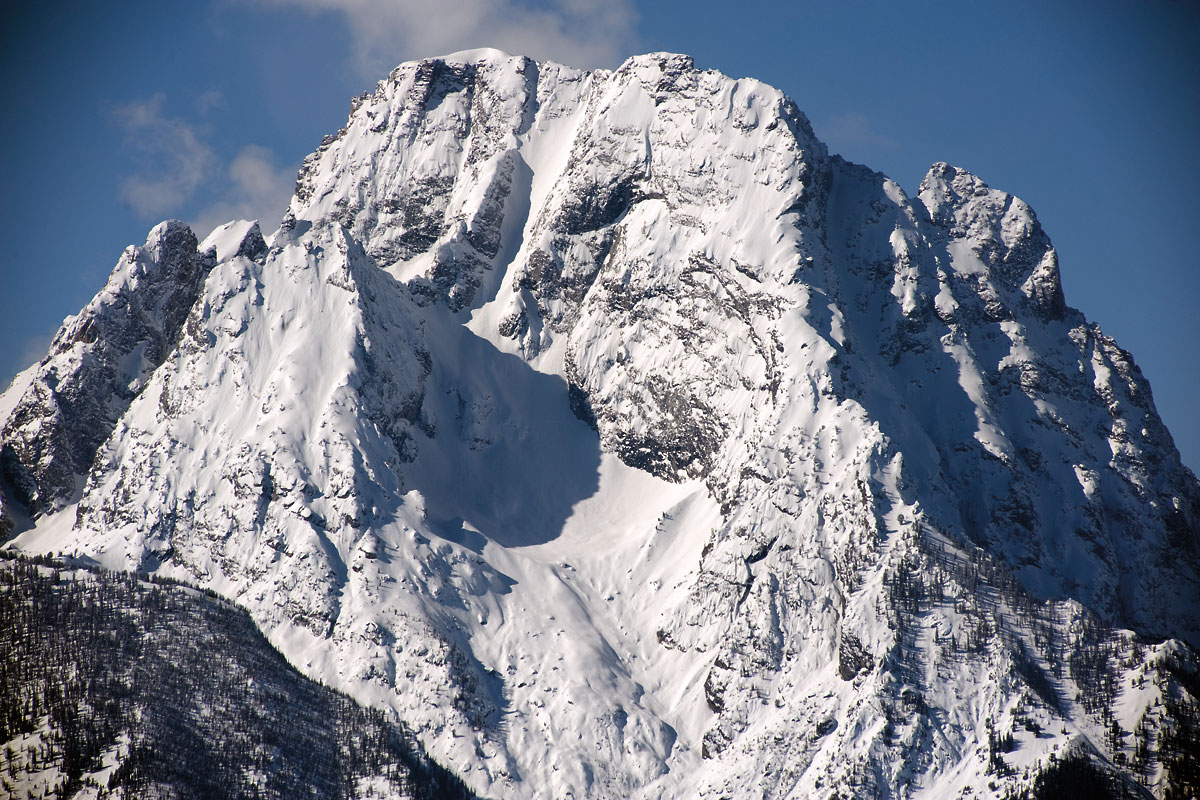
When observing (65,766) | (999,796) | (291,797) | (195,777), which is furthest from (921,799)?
(65,766)

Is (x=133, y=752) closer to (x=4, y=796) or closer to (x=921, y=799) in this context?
(x=4, y=796)

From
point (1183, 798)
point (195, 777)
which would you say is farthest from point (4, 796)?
point (1183, 798)

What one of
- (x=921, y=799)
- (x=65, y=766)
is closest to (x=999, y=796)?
(x=921, y=799)

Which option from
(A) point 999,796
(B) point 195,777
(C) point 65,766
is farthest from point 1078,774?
(C) point 65,766

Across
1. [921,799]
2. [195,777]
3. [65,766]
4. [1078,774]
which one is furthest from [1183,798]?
[65,766]

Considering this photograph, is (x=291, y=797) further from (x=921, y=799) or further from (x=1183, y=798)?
(x=1183, y=798)

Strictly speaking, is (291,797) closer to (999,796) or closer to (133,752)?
(133,752)

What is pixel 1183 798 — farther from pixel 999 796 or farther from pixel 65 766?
pixel 65 766
